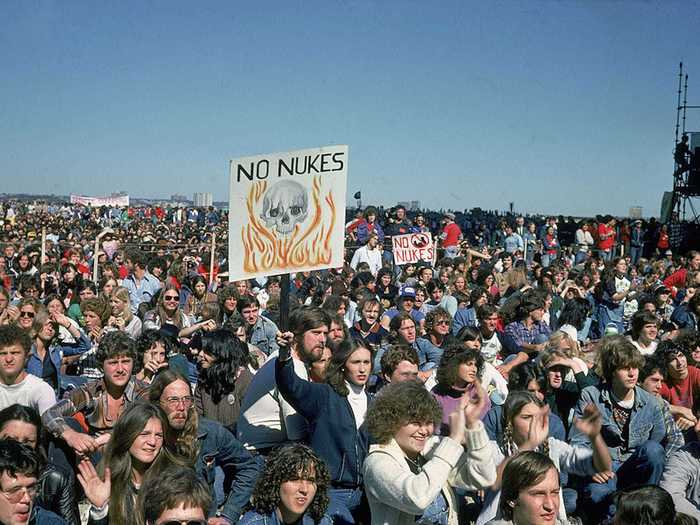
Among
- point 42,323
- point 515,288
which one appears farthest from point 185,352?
point 515,288

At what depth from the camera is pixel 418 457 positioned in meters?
3.94

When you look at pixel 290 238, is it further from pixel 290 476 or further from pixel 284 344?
pixel 290 476

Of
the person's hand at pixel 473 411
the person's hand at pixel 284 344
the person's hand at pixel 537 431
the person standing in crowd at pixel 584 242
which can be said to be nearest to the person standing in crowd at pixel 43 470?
the person's hand at pixel 284 344

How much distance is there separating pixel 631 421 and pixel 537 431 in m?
1.20

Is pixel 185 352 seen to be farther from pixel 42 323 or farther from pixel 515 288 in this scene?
pixel 515 288

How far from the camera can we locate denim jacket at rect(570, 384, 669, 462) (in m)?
5.11

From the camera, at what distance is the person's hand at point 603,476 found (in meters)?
4.51

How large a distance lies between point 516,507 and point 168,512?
1577mm

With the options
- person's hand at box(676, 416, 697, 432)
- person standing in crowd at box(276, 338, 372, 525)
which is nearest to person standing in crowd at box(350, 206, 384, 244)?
person's hand at box(676, 416, 697, 432)

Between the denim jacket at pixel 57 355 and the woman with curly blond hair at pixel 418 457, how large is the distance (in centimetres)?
362

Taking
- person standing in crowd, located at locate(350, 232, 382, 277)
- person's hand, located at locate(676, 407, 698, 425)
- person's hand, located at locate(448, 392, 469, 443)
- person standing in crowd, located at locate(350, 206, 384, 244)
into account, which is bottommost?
person's hand, located at locate(676, 407, 698, 425)

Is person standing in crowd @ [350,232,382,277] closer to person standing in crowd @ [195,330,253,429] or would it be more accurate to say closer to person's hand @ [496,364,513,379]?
person's hand @ [496,364,513,379]

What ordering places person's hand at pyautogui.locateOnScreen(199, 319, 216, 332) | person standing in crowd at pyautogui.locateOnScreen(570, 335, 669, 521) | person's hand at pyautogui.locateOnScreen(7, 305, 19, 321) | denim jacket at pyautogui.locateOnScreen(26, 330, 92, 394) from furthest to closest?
person's hand at pyautogui.locateOnScreen(199, 319, 216, 332) → person's hand at pyautogui.locateOnScreen(7, 305, 19, 321) → denim jacket at pyautogui.locateOnScreen(26, 330, 92, 394) → person standing in crowd at pyautogui.locateOnScreen(570, 335, 669, 521)

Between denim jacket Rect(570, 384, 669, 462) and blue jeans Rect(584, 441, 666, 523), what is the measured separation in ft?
0.76
